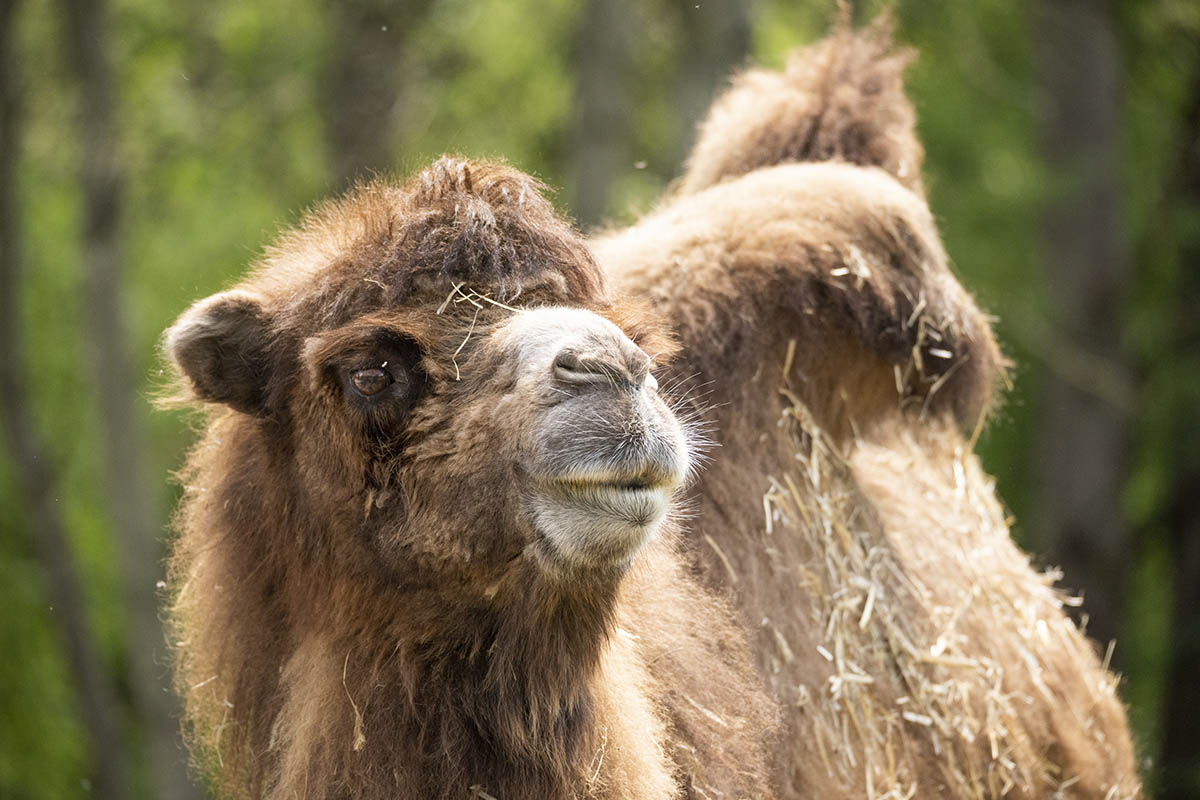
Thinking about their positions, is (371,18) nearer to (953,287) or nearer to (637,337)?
(953,287)

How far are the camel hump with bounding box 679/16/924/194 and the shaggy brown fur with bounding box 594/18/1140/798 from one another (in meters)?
0.24

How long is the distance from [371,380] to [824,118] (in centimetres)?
258

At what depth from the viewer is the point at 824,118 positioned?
551cm

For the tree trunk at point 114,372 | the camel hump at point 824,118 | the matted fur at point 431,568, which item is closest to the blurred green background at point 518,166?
the tree trunk at point 114,372

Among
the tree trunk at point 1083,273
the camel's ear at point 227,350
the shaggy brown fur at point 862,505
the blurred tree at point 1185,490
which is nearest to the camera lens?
the camel's ear at point 227,350

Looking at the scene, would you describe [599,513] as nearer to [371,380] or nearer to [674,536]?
[371,380]

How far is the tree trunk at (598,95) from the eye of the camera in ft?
38.9

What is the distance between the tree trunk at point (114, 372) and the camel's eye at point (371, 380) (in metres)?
8.15

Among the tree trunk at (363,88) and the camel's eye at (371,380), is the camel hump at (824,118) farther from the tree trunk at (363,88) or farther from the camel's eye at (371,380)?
the tree trunk at (363,88)

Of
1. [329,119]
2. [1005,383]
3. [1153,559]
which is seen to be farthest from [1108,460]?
[1005,383]

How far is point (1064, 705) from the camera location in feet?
16.6

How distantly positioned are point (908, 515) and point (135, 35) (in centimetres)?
1136

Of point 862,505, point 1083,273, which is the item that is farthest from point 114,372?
point 1083,273

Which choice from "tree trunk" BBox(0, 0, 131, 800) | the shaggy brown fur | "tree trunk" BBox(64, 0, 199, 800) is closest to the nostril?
the shaggy brown fur
